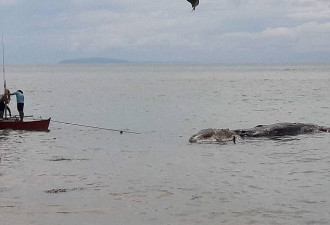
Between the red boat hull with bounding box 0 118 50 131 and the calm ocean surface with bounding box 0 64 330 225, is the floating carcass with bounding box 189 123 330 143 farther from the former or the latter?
the red boat hull with bounding box 0 118 50 131

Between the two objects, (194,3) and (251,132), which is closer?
(194,3)

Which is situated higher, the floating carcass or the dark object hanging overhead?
the dark object hanging overhead

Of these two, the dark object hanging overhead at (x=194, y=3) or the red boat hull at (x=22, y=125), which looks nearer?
the dark object hanging overhead at (x=194, y=3)

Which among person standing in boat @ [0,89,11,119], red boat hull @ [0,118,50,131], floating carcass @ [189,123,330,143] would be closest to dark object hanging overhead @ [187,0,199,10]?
floating carcass @ [189,123,330,143]

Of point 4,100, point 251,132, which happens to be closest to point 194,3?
point 251,132

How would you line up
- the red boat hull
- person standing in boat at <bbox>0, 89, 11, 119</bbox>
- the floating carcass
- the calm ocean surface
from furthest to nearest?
the red boat hull
person standing in boat at <bbox>0, 89, 11, 119</bbox>
the floating carcass
the calm ocean surface

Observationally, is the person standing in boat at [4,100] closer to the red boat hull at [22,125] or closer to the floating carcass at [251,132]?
the red boat hull at [22,125]

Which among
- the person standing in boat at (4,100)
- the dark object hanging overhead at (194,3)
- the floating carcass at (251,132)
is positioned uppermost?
the dark object hanging overhead at (194,3)

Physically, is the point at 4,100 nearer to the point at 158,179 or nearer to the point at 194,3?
the point at 158,179

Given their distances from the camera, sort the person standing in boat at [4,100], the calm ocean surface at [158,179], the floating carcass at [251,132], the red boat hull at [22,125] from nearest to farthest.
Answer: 1. the calm ocean surface at [158,179]
2. the floating carcass at [251,132]
3. the person standing in boat at [4,100]
4. the red boat hull at [22,125]

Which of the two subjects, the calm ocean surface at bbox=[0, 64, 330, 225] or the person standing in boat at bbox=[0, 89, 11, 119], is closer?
the calm ocean surface at bbox=[0, 64, 330, 225]

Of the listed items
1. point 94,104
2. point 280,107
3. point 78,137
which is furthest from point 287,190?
point 94,104

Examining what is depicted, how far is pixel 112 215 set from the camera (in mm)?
13305

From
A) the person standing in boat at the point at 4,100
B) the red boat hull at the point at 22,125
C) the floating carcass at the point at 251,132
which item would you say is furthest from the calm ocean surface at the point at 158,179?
the person standing in boat at the point at 4,100
